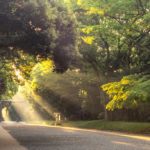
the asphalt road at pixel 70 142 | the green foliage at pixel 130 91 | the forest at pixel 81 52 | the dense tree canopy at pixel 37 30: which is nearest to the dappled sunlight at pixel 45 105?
the forest at pixel 81 52

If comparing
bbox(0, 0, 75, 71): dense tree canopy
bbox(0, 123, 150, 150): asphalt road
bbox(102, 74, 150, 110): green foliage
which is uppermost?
bbox(0, 0, 75, 71): dense tree canopy

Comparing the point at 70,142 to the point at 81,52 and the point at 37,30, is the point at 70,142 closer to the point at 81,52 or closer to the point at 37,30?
the point at 37,30

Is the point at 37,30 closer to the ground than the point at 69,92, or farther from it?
closer to the ground

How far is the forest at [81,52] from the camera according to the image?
11.1 meters

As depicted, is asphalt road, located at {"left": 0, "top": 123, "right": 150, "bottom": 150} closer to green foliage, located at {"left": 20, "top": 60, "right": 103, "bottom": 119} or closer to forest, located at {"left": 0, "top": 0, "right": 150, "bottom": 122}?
forest, located at {"left": 0, "top": 0, "right": 150, "bottom": 122}

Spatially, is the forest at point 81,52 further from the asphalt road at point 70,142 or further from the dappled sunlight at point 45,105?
the asphalt road at point 70,142

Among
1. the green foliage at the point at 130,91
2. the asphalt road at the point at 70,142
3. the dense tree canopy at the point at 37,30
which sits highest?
the dense tree canopy at the point at 37,30

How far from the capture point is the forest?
11.1 m

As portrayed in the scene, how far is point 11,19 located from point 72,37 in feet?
9.79

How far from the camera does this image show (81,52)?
89.8 feet

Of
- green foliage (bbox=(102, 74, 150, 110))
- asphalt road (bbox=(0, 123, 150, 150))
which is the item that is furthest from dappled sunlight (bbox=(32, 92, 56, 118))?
asphalt road (bbox=(0, 123, 150, 150))

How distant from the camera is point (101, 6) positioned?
20766mm

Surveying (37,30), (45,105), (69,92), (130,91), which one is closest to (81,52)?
(130,91)

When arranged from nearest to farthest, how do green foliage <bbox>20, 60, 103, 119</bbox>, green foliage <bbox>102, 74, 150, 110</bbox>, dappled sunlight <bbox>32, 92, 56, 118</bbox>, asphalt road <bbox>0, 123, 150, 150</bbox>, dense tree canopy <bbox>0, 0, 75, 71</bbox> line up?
asphalt road <bbox>0, 123, 150, 150</bbox> < dense tree canopy <bbox>0, 0, 75, 71</bbox> < green foliage <bbox>102, 74, 150, 110</bbox> < green foliage <bbox>20, 60, 103, 119</bbox> < dappled sunlight <bbox>32, 92, 56, 118</bbox>
